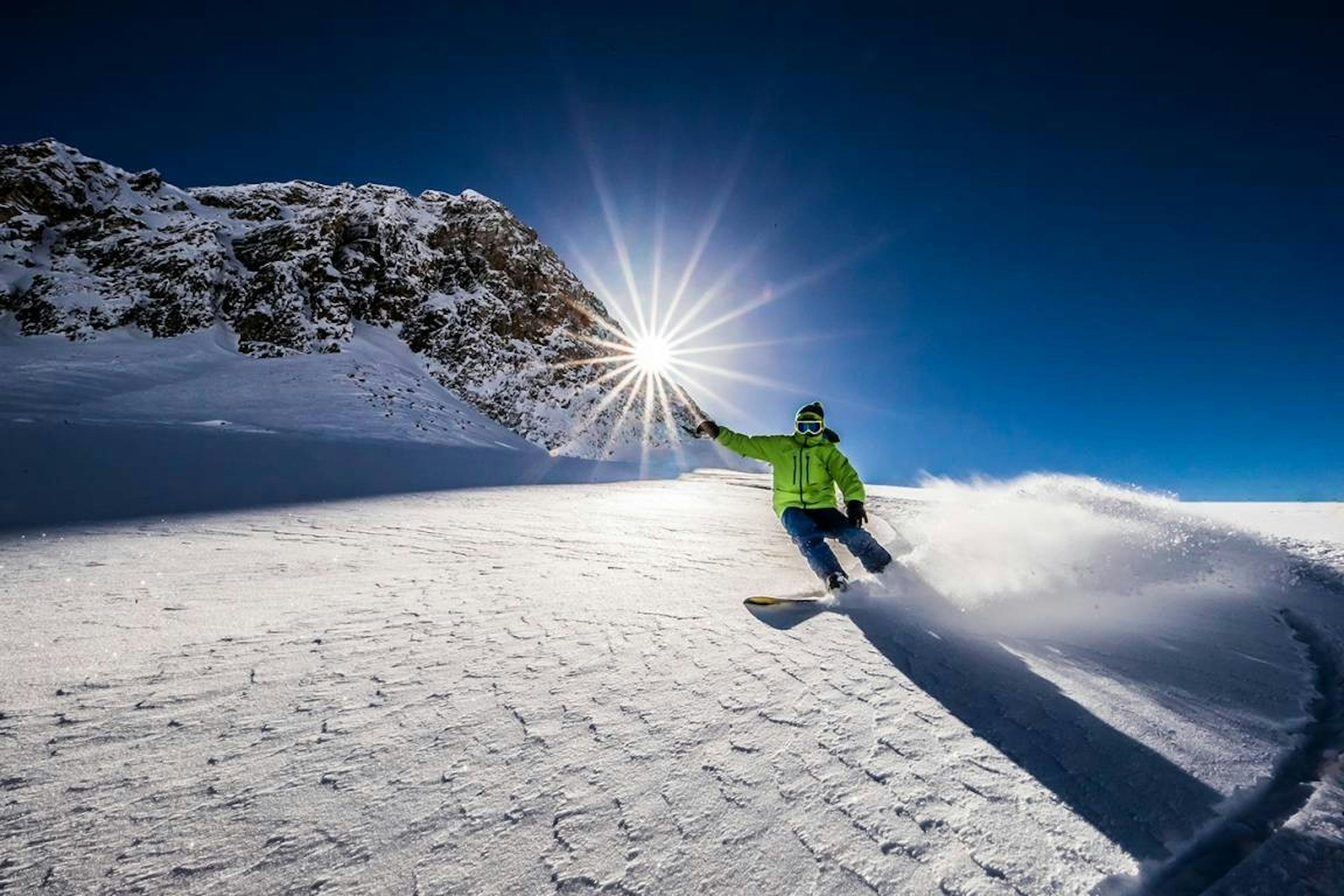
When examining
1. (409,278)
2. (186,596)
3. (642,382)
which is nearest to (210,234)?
(409,278)

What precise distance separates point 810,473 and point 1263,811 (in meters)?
3.93

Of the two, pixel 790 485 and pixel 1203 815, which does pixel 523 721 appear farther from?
pixel 790 485

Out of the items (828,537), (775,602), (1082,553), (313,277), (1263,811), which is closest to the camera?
(1263,811)

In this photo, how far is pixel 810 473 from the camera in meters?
5.38

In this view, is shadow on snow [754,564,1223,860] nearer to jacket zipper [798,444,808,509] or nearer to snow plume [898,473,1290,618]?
snow plume [898,473,1290,618]

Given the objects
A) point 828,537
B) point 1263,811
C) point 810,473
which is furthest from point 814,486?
point 1263,811

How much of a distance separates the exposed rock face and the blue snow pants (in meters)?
25.3

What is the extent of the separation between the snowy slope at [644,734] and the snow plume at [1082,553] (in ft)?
0.30

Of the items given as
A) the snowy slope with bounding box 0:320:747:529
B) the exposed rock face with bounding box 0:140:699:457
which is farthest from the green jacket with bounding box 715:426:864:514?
the exposed rock face with bounding box 0:140:699:457

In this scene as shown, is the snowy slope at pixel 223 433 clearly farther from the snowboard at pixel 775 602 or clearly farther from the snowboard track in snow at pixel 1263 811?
the snowboard track in snow at pixel 1263 811

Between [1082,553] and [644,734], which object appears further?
[1082,553]

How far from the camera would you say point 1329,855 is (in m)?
1.37

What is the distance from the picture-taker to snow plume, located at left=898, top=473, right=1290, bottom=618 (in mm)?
4113

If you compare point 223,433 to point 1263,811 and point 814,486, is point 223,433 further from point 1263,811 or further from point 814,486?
point 1263,811
